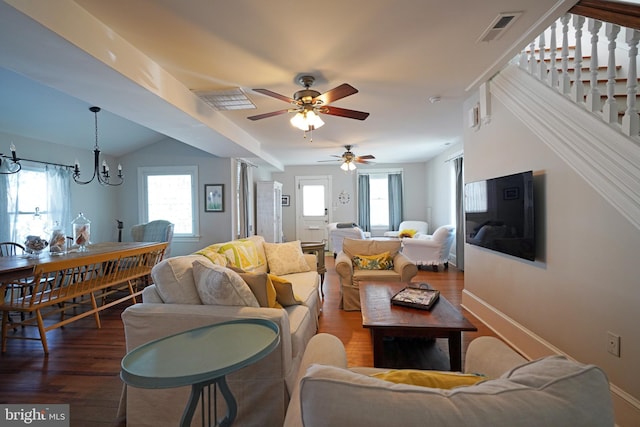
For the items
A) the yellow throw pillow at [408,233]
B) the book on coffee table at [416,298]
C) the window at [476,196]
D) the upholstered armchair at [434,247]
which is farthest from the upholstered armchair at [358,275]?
the yellow throw pillow at [408,233]

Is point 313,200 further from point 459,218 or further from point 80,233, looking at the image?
point 80,233

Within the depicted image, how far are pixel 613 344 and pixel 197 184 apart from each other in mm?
5759

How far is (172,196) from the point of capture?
18.6 ft

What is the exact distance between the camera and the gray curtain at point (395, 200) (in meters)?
7.84

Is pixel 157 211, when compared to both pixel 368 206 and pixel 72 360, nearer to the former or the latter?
pixel 72 360

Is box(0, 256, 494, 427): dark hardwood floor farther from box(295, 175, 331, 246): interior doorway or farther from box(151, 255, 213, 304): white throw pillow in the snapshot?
box(295, 175, 331, 246): interior doorway

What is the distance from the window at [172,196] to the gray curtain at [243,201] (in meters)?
0.82

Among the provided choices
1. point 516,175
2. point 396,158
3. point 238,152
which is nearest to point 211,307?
point 516,175

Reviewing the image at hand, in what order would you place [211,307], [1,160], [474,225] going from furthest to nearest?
[1,160], [474,225], [211,307]

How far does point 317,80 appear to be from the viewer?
111 inches

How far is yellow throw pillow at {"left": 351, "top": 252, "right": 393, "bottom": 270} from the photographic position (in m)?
3.58

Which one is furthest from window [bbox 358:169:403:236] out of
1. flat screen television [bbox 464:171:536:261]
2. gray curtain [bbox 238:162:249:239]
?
flat screen television [bbox 464:171:536:261]

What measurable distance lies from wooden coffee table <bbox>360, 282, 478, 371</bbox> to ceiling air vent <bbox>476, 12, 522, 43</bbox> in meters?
2.08

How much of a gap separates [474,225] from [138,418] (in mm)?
3294
